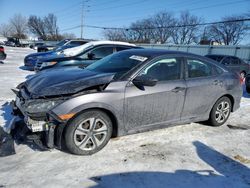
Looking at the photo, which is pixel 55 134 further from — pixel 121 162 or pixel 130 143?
pixel 130 143

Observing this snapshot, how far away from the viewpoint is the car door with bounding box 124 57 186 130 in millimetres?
4043

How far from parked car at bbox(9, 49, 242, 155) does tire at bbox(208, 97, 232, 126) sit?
21 millimetres

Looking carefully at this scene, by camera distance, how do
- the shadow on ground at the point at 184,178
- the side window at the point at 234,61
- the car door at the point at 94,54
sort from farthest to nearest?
the side window at the point at 234,61
the car door at the point at 94,54
the shadow on ground at the point at 184,178

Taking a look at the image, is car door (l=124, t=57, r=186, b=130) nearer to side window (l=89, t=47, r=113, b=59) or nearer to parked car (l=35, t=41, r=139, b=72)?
parked car (l=35, t=41, r=139, b=72)

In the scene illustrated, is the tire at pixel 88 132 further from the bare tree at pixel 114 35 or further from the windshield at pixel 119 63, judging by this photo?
the bare tree at pixel 114 35

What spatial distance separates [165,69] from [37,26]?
9730 cm

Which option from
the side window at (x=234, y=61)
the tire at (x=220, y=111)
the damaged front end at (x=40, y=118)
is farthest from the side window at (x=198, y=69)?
the side window at (x=234, y=61)

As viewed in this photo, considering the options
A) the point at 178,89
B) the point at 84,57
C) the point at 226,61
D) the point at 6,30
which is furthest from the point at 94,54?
the point at 6,30

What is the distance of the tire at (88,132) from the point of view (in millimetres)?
3609

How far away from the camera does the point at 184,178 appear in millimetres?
3344

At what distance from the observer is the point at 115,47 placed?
31.9 ft

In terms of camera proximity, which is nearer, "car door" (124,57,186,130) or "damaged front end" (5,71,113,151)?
"damaged front end" (5,71,113,151)

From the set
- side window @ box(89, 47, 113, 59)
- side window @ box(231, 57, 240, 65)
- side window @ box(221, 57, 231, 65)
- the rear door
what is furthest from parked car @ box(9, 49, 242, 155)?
side window @ box(231, 57, 240, 65)

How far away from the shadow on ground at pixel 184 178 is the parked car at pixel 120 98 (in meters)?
0.75
